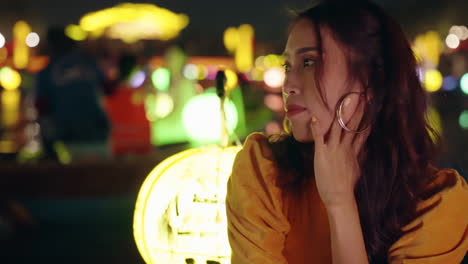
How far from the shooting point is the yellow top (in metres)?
1.44

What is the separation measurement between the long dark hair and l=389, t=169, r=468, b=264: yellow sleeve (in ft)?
0.13

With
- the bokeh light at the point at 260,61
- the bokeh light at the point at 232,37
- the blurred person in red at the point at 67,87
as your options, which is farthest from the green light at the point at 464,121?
the bokeh light at the point at 260,61

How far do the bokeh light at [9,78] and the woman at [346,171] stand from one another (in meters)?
15.4

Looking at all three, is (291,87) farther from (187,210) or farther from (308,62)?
(187,210)

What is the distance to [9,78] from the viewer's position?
16.3m

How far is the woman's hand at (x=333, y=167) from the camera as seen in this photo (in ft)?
4.72

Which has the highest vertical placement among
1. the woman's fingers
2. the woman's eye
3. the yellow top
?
the woman's eye

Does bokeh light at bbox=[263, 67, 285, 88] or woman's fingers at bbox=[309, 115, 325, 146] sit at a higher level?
bokeh light at bbox=[263, 67, 285, 88]

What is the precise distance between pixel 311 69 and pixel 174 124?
9.54 feet

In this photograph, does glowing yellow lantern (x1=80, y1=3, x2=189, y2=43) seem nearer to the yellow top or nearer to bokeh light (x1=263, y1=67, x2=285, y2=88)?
bokeh light (x1=263, y1=67, x2=285, y2=88)

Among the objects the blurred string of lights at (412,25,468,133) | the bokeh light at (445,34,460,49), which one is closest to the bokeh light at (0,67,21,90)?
the blurred string of lights at (412,25,468,133)

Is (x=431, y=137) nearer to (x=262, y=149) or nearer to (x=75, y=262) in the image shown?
(x=262, y=149)

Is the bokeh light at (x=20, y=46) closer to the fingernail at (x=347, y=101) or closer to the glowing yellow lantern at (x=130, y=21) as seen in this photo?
the glowing yellow lantern at (x=130, y=21)

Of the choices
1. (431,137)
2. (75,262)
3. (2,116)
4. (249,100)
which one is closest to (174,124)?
(249,100)
